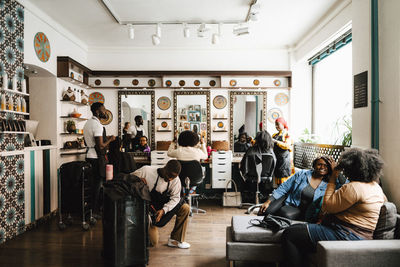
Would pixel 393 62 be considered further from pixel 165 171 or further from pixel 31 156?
pixel 31 156

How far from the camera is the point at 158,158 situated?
5309 mm

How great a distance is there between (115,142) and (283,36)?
367 cm

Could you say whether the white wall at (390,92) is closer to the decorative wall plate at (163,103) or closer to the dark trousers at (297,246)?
the dark trousers at (297,246)

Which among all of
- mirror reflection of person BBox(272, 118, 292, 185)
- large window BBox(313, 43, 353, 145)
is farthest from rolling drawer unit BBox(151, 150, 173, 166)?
large window BBox(313, 43, 353, 145)

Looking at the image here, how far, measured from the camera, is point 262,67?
5754 millimetres

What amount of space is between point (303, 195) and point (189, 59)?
397 cm

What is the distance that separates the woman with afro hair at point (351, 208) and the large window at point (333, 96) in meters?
1.90

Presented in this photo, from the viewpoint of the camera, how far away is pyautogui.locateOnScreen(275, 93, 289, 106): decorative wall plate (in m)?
5.76

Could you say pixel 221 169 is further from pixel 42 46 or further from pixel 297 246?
pixel 42 46

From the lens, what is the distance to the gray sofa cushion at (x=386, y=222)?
6.34 feet

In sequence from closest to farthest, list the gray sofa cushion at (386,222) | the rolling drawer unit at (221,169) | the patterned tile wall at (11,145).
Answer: the gray sofa cushion at (386,222) < the patterned tile wall at (11,145) < the rolling drawer unit at (221,169)

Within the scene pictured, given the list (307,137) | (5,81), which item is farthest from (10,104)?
(307,137)

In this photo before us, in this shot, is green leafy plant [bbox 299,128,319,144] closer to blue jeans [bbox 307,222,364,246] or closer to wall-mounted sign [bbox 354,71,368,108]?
wall-mounted sign [bbox 354,71,368,108]

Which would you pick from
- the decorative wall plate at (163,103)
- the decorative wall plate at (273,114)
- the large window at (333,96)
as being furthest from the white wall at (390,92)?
the decorative wall plate at (163,103)
